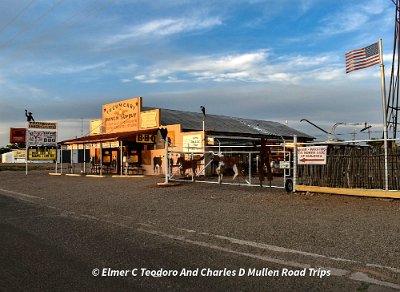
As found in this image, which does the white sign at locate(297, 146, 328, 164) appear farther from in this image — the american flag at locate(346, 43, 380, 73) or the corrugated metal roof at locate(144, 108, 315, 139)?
the corrugated metal roof at locate(144, 108, 315, 139)

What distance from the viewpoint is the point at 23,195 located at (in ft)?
56.4

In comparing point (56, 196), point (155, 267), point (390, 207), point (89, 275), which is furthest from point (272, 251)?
point (56, 196)

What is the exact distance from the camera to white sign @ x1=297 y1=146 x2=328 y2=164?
13436 mm

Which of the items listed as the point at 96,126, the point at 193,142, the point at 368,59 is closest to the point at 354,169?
the point at 368,59

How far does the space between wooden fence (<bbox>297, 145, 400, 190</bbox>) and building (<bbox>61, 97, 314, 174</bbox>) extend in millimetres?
10912

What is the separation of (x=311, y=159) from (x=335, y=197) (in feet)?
5.03

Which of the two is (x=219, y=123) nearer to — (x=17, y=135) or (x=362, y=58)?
(x=17, y=135)

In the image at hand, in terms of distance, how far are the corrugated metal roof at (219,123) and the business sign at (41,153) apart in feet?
38.9

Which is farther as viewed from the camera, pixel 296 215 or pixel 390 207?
pixel 390 207

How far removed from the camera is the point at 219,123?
34406 millimetres

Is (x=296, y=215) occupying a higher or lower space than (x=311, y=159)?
lower

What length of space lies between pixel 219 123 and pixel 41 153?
55.2 feet

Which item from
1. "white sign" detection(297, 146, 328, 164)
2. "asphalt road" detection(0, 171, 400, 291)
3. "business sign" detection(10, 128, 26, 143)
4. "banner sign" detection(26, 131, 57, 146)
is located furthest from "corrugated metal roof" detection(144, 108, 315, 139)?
"asphalt road" detection(0, 171, 400, 291)

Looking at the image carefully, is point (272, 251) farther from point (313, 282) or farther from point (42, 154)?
point (42, 154)
